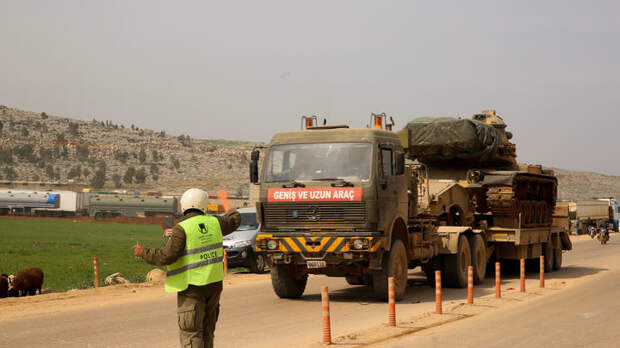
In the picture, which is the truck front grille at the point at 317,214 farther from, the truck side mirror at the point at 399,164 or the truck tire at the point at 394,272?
the truck side mirror at the point at 399,164

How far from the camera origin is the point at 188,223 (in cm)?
716

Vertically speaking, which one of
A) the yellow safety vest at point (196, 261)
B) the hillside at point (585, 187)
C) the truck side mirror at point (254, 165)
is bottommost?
the yellow safety vest at point (196, 261)

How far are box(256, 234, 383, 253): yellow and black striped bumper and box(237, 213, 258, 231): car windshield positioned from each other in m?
10.3

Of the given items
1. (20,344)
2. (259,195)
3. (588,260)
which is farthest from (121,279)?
(588,260)

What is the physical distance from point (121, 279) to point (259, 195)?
297 inches

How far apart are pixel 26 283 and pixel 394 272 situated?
8.27m

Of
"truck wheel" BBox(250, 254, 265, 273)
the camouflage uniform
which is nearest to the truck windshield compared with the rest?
the camouflage uniform

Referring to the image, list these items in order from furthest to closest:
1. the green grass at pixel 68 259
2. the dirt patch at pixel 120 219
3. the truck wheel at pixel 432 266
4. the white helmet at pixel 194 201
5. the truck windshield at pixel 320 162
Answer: the dirt patch at pixel 120 219 < the green grass at pixel 68 259 < the truck wheel at pixel 432 266 < the truck windshield at pixel 320 162 < the white helmet at pixel 194 201

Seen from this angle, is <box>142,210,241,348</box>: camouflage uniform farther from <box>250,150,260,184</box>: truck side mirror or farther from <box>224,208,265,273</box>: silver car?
<box>224,208,265,273</box>: silver car

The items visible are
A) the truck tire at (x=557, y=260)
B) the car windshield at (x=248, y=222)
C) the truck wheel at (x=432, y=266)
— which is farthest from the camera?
the car windshield at (x=248, y=222)

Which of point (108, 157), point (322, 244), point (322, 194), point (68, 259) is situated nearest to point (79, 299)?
point (322, 244)

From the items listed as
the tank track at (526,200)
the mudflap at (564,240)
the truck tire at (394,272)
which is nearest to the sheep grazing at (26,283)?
the truck tire at (394,272)

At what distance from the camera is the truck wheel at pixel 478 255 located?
1964 cm

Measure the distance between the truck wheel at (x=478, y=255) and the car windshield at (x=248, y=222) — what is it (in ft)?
26.4
